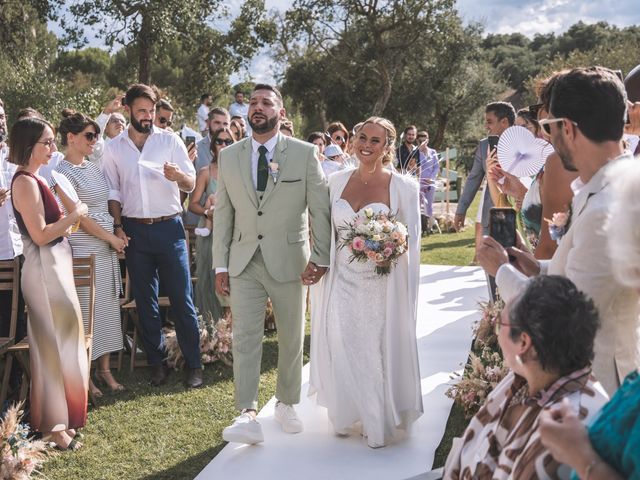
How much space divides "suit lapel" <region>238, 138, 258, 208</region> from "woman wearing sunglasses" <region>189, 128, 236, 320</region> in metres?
2.43

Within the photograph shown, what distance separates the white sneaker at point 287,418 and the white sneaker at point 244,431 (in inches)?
13.1

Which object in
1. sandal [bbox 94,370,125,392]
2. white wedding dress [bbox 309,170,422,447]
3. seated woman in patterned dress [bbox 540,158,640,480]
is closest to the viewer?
seated woman in patterned dress [bbox 540,158,640,480]

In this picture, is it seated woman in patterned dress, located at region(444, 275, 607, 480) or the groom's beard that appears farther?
the groom's beard

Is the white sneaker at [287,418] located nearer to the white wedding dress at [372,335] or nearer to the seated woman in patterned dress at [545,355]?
the white wedding dress at [372,335]

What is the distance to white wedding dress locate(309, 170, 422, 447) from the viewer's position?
5074 millimetres

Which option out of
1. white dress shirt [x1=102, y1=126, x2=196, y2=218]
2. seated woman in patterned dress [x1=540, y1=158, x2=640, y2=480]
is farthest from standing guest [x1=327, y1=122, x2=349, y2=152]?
seated woman in patterned dress [x1=540, y1=158, x2=640, y2=480]

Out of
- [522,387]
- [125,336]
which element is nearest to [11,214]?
[125,336]

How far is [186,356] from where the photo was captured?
6.46m

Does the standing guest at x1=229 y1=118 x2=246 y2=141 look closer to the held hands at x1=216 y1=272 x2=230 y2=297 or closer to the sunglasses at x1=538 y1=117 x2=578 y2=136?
the held hands at x1=216 y1=272 x2=230 y2=297

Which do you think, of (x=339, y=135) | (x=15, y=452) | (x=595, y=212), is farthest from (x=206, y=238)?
(x=595, y=212)

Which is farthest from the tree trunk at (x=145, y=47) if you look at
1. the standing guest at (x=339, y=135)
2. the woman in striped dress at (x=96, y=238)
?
the woman in striped dress at (x=96, y=238)

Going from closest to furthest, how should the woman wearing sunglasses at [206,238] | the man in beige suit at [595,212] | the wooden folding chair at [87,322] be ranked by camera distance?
the man in beige suit at [595,212]
the wooden folding chair at [87,322]
the woman wearing sunglasses at [206,238]

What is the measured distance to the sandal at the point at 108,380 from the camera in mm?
6211

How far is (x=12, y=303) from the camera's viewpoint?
19.0ft
